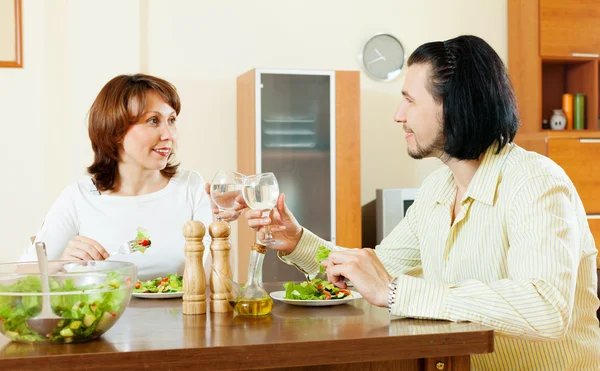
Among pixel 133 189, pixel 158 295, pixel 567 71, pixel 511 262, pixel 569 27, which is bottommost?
pixel 158 295

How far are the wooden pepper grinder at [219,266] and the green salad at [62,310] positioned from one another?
0.34m

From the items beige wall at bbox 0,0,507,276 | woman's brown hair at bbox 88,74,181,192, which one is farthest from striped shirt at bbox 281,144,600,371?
beige wall at bbox 0,0,507,276

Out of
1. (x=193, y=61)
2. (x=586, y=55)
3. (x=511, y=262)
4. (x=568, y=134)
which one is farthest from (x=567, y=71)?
(x=511, y=262)

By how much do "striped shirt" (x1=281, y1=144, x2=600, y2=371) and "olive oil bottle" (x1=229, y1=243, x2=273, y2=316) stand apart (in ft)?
0.91

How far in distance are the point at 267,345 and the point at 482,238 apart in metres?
0.70

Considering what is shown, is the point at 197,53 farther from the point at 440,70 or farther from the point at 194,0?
the point at 440,70

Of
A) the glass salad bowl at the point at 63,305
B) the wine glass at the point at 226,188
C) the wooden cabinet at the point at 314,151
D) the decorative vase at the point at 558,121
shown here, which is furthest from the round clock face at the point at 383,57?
the glass salad bowl at the point at 63,305

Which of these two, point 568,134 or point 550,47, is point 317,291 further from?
point 550,47

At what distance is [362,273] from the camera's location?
5.40 feet

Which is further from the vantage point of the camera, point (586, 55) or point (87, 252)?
point (586, 55)

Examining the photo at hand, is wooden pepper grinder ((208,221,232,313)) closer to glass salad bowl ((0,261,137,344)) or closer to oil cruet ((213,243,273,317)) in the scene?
oil cruet ((213,243,273,317))

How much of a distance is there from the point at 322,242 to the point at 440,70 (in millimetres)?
560

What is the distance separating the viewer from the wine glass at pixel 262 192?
1.69 metres

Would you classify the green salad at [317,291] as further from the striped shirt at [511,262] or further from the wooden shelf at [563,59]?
the wooden shelf at [563,59]
